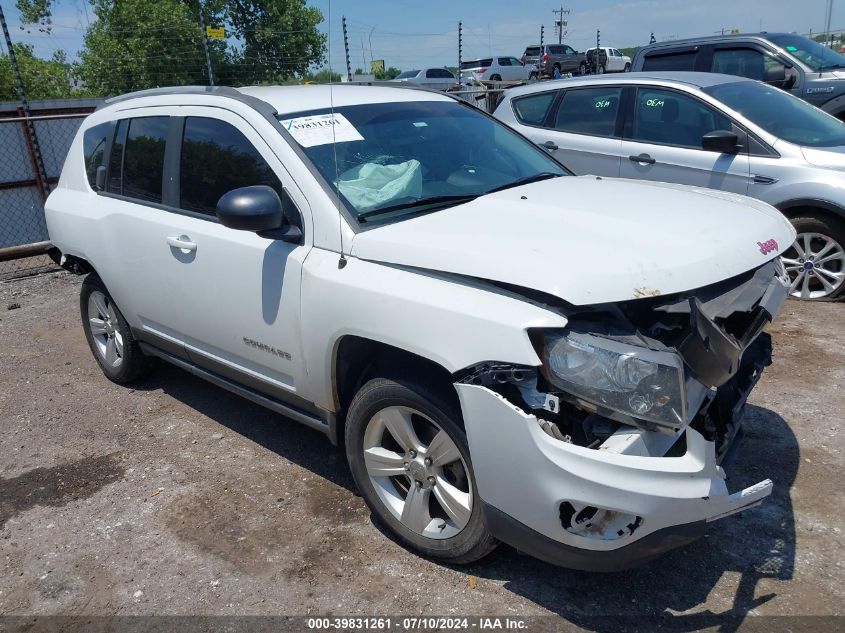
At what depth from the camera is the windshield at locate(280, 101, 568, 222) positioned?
3244 mm

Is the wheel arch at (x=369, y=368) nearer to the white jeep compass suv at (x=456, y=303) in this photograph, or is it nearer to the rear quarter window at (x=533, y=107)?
the white jeep compass suv at (x=456, y=303)

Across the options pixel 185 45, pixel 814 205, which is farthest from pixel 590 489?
pixel 185 45

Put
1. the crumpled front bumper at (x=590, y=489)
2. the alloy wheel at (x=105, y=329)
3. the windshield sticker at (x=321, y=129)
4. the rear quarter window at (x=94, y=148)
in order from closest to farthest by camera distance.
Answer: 1. the crumpled front bumper at (x=590, y=489)
2. the windshield sticker at (x=321, y=129)
3. the rear quarter window at (x=94, y=148)
4. the alloy wheel at (x=105, y=329)

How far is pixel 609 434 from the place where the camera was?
2400 millimetres

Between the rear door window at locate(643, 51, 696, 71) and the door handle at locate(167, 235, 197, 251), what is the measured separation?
7860mm

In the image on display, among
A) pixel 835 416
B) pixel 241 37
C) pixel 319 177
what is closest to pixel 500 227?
pixel 319 177

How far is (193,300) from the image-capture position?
3816 millimetres

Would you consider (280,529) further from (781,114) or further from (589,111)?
(781,114)

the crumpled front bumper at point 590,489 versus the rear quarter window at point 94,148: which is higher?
the rear quarter window at point 94,148

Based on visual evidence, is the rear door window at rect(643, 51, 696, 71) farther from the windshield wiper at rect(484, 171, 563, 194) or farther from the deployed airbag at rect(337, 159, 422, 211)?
the deployed airbag at rect(337, 159, 422, 211)

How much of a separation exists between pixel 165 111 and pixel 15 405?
2.45 m

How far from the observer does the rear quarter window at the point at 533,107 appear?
291 inches

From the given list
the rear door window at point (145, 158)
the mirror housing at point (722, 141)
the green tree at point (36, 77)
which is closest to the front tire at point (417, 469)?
the rear door window at point (145, 158)

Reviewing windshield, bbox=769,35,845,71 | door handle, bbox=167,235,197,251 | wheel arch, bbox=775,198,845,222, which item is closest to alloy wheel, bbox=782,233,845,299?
wheel arch, bbox=775,198,845,222
